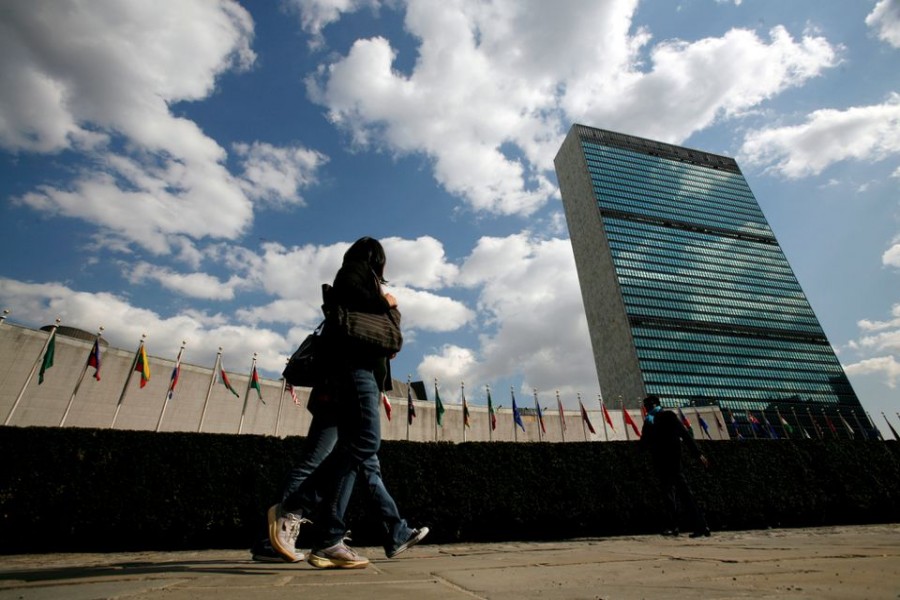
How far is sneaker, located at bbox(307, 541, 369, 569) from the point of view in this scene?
2.17 metres

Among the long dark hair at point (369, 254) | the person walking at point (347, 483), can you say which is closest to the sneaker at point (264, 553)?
the person walking at point (347, 483)

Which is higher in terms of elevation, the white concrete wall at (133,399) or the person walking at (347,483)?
Answer: the white concrete wall at (133,399)

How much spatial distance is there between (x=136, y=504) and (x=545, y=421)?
3245 centimetres

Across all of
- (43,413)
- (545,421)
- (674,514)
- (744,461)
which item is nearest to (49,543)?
(674,514)

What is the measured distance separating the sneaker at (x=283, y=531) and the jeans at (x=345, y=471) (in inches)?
1.9

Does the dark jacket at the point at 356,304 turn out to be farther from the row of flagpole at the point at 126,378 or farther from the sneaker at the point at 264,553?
the row of flagpole at the point at 126,378

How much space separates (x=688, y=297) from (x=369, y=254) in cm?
8087

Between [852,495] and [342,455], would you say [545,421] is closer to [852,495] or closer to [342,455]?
[852,495]

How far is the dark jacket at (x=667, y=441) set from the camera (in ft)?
17.6

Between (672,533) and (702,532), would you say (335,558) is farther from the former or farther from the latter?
(672,533)

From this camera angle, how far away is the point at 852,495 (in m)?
8.09

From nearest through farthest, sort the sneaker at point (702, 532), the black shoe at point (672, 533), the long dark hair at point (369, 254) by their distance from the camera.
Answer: the long dark hair at point (369, 254), the sneaker at point (702, 532), the black shoe at point (672, 533)

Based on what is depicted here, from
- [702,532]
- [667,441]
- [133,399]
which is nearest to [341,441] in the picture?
[667,441]

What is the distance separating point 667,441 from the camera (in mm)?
5414
